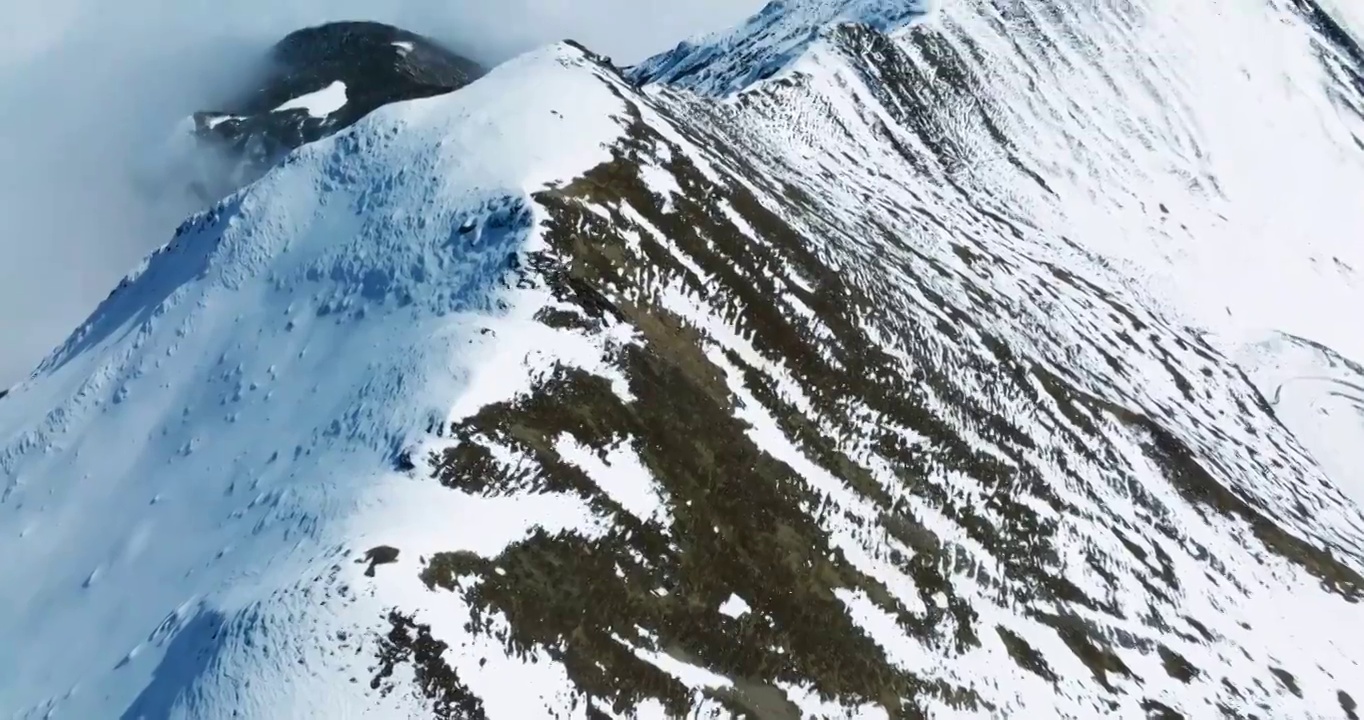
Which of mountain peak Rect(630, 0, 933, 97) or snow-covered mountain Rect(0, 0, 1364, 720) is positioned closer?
snow-covered mountain Rect(0, 0, 1364, 720)

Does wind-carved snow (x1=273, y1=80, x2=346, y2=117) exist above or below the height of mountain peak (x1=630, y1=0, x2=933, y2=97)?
below

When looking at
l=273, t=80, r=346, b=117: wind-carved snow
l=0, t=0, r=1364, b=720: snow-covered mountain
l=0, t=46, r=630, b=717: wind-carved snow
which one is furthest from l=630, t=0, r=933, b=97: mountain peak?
l=273, t=80, r=346, b=117: wind-carved snow

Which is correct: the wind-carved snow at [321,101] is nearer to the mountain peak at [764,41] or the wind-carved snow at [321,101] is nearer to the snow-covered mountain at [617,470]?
the mountain peak at [764,41]

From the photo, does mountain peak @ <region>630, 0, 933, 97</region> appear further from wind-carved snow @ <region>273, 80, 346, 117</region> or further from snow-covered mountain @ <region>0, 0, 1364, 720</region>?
wind-carved snow @ <region>273, 80, 346, 117</region>

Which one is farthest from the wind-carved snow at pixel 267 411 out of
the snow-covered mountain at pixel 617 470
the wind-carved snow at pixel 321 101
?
the wind-carved snow at pixel 321 101

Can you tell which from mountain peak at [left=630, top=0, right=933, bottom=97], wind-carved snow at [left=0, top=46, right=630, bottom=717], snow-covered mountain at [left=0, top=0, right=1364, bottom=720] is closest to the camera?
wind-carved snow at [left=0, top=46, right=630, bottom=717]
